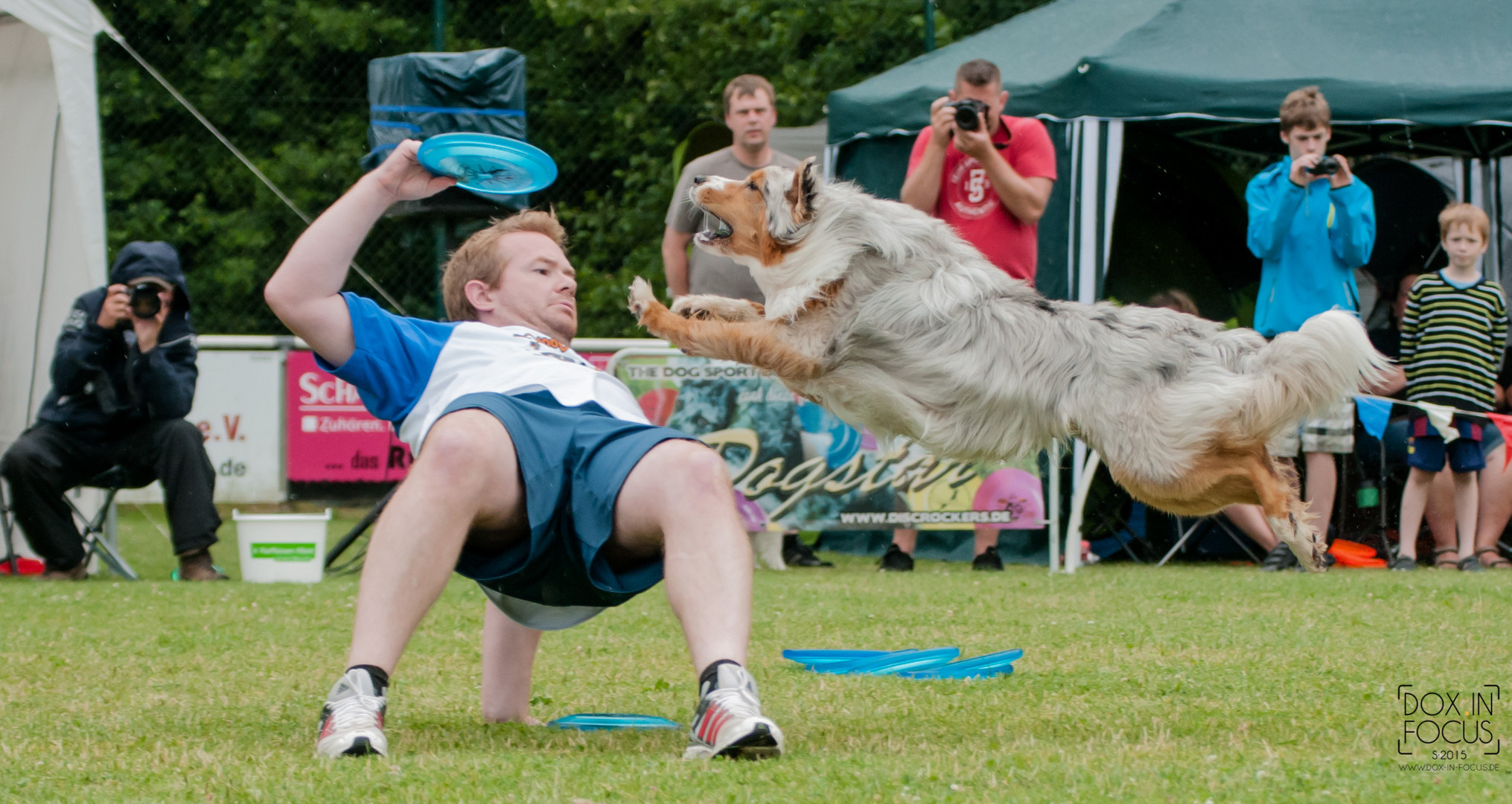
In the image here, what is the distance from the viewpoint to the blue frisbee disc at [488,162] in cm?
314

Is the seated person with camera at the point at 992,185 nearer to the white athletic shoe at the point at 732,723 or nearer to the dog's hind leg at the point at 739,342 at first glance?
the dog's hind leg at the point at 739,342

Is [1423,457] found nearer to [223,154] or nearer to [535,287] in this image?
[535,287]

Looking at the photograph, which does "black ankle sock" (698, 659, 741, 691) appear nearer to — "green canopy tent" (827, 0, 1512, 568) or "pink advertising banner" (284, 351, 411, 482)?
"green canopy tent" (827, 0, 1512, 568)

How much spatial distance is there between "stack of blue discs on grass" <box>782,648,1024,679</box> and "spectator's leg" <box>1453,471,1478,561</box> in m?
4.26

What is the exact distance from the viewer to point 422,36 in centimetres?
1533

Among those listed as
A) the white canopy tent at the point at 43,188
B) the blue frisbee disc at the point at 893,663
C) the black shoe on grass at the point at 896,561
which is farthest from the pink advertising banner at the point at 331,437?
the blue frisbee disc at the point at 893,663

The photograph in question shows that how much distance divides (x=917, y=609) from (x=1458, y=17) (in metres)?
5.15

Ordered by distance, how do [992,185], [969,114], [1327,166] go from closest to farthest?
[969,114] → [1327,166] → [992,185]

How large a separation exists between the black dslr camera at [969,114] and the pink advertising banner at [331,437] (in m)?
5.99

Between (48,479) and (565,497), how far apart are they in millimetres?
5117

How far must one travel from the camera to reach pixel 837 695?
12.3 feet

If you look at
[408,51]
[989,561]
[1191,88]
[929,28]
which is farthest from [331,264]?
[408,51]

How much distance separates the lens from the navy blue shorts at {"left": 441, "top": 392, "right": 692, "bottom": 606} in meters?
2.92

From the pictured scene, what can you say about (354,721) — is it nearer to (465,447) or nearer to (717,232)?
(465,447)
